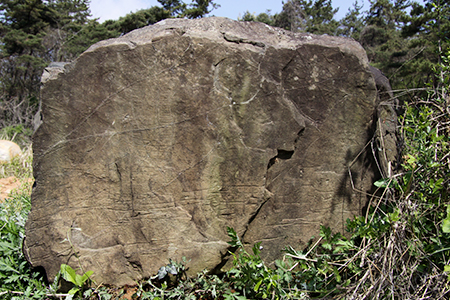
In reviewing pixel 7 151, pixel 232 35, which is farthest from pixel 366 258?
pixel 7 151

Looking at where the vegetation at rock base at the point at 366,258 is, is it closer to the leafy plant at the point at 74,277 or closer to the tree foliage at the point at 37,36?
the leafy plant at the point at 74,277

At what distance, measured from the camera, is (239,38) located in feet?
7.94

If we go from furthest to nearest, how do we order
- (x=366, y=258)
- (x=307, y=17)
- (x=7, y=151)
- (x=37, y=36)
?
(x=307, y=17) < (x=37, y=36) < (x=7, y=151) < (x=366, y=258)

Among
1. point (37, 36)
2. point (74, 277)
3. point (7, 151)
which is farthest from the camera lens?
point (37, 36)

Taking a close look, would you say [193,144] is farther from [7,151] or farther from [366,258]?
[7,151]

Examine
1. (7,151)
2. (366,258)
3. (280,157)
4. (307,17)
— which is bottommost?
(7,151)

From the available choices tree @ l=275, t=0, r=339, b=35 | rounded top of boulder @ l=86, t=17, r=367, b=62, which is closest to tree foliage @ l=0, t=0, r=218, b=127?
tree @ l=275, t=0, r=339, b=35

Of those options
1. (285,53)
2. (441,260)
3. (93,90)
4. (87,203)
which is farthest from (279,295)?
(93,90)

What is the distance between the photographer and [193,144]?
97.2 inches

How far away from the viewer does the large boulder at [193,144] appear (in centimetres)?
238

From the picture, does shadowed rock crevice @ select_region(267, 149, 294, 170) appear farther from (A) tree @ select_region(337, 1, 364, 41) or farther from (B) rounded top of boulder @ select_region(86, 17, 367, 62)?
(A) tree @ select_region(337, 1, 364, 41)

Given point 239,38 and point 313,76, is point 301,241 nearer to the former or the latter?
point 313,76

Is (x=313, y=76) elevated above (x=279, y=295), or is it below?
above

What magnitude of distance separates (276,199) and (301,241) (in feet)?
1.41
